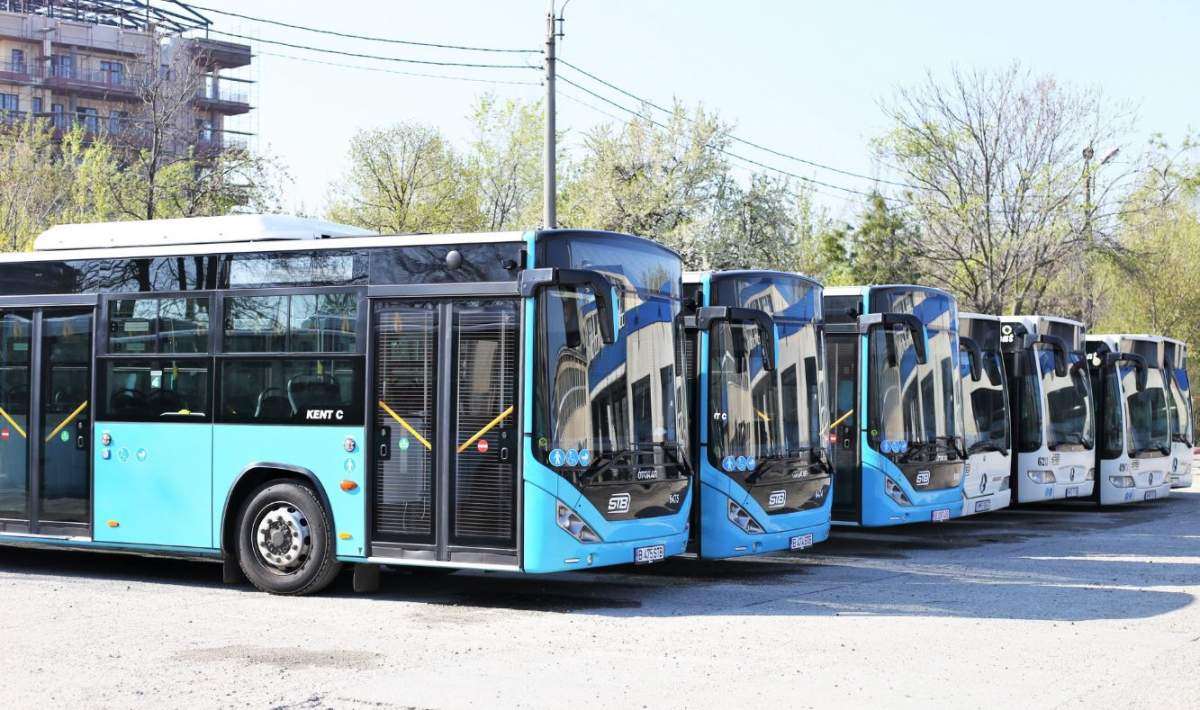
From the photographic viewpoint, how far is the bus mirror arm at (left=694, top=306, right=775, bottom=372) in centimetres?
1365

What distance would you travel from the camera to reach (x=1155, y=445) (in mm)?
24656

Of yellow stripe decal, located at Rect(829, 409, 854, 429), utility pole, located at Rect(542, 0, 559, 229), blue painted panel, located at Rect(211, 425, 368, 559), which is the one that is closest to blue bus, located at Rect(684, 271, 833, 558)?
yellow stripe decal, located at Rect(829, 409, 854, 429)

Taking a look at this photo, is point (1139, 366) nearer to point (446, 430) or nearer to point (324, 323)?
point (446, 430)

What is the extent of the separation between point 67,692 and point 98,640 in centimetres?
189

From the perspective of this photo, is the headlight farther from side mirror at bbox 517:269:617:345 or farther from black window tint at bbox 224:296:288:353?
black window tint at bbox 224:296:288:353

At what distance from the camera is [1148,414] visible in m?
24.5

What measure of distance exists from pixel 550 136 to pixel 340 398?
9.98m

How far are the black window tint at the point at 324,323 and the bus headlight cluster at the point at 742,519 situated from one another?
3.82 meters

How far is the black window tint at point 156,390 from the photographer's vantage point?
1316cm

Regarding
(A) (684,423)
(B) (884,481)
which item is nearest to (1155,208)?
(B) (884,481)

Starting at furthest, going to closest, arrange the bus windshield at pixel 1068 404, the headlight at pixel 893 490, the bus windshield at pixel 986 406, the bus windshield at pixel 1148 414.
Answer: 1. the bus windshield at pixel 1148 414
2. the bus windshield at pixel 1068 404
3. the bus windshield at pixel 986 406
4. the headlight at pixel 893 490

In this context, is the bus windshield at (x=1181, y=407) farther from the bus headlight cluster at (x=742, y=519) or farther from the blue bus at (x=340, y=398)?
the blue bus at (x=340, y=398)

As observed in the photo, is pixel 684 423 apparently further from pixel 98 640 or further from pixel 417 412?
pixel 98 640

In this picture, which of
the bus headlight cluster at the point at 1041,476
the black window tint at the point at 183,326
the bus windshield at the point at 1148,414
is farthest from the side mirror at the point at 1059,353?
the black window tint at the point at 183,326
